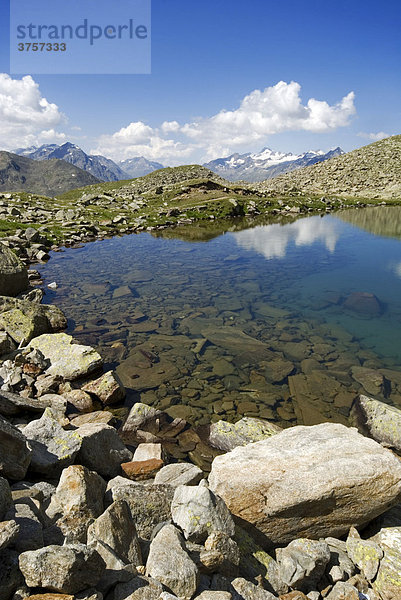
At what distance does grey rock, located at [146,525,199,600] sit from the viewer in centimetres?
549

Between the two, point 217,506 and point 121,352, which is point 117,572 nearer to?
point 217,506

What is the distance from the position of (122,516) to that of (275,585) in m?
3.70

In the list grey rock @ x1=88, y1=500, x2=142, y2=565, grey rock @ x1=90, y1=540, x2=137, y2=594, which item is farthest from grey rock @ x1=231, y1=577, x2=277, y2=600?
grey rock @ x1=90, y1=540, x2=137, y2=594

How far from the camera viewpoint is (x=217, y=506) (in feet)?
23.2

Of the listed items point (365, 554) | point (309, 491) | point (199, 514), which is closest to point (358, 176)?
point (309, 491)

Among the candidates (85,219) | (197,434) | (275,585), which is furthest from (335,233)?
(275,585)

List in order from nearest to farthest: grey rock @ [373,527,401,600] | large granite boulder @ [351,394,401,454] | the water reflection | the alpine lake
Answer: grey rock @ [373,527,401,600] → large granite boulder @ [351,394,401,454] → the alpine lake → the water reflection

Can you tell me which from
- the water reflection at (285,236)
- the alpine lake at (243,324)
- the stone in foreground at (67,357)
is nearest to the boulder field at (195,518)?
the stone in foreground at (67,357)

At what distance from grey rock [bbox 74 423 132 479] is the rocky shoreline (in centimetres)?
4

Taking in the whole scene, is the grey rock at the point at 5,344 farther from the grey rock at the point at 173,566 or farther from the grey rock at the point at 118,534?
the grey rock at the point at 173,566

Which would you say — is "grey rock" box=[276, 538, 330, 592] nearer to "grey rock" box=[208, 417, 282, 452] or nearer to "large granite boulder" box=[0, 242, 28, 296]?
"grey rock" box=[208, 417, 282, 452]

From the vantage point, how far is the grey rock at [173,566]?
5.49m

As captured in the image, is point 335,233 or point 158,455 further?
point 335,233

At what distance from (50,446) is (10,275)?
68.1ft
